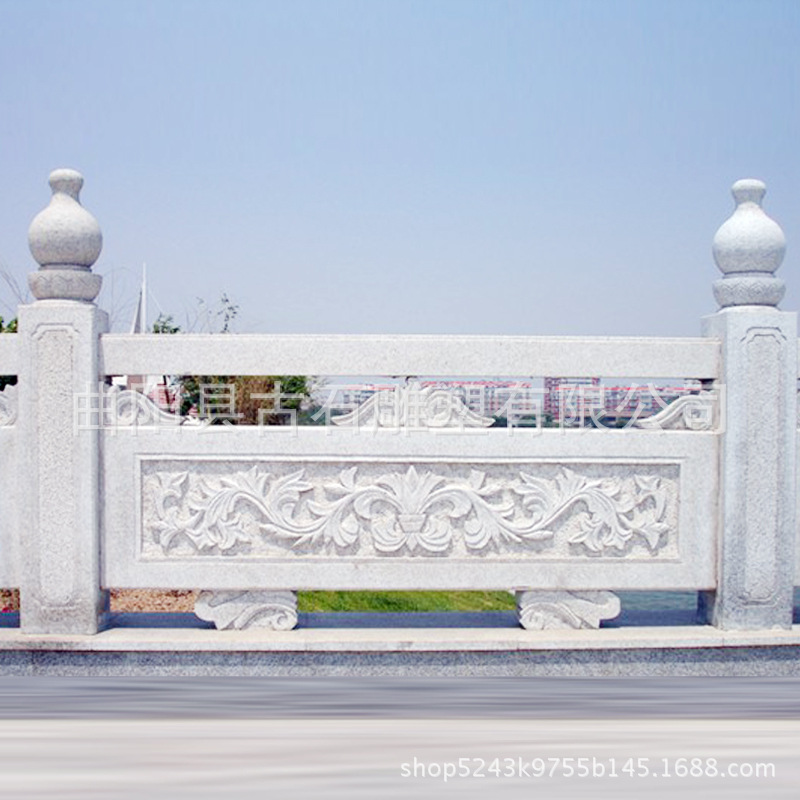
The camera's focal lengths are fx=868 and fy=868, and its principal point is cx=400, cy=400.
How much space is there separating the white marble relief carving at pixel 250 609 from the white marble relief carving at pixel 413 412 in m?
0.91


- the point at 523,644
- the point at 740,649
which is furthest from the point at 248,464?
the point at 740,649

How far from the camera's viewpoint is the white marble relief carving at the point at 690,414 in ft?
13.9

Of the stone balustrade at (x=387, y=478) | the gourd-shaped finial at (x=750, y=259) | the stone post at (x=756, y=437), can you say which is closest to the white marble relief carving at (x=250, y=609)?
the stone balustrade at (x=387, y=478)

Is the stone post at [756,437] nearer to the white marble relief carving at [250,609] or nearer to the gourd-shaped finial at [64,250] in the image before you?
the white marble relief carving at [250,609]

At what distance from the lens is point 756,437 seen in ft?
13.7

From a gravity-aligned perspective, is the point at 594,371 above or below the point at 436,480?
above

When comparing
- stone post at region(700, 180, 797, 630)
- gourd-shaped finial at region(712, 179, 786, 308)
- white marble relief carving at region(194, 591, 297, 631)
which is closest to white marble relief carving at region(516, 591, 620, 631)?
stone post at region(700, 180, 797, 630)

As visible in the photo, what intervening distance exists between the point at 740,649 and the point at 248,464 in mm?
2534

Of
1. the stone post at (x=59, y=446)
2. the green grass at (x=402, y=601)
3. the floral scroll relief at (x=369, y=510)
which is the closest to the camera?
the stone post at (x=59, y=446)

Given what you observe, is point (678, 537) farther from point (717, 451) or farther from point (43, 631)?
point (43, 631)

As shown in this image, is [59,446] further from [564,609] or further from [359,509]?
[564,609]

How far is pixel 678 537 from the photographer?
423cm

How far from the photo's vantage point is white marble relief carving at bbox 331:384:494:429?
416 centimetres

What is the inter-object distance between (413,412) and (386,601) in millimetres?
3794
